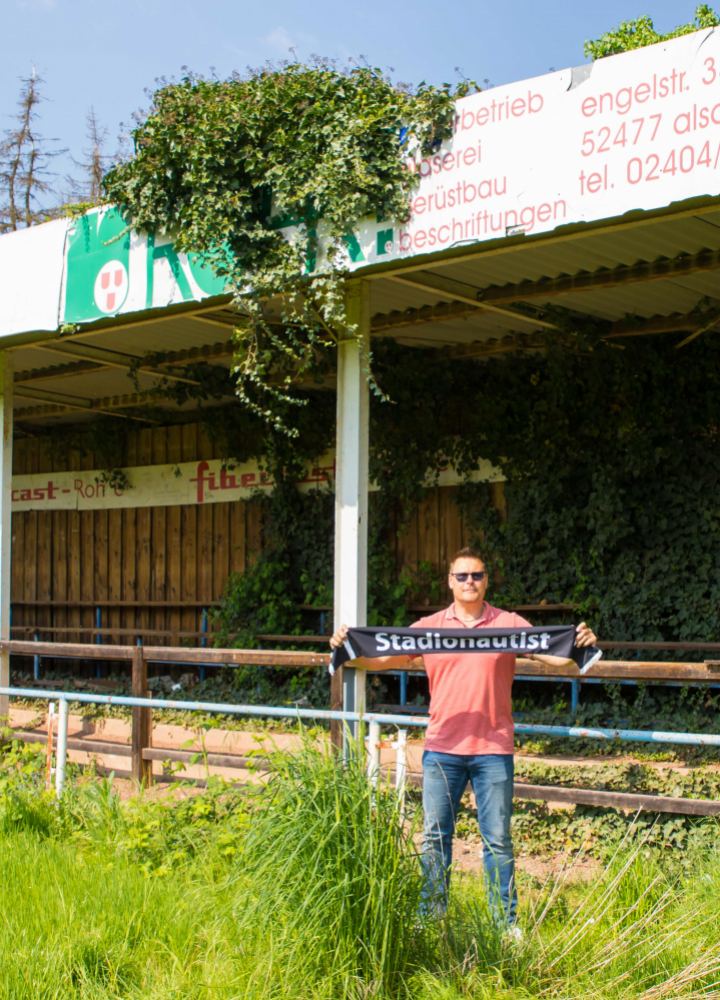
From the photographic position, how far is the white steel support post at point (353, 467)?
6305mm

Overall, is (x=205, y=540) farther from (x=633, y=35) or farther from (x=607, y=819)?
(x=633, y=35)


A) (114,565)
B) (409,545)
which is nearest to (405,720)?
(409,545)

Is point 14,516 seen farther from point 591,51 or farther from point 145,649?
point 591,51

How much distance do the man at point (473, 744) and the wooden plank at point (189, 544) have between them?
8372 mm

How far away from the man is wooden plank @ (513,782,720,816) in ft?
3.05

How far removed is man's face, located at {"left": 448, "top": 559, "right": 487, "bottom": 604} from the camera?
171 inches

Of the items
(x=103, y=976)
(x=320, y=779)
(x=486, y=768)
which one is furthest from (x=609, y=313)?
(x=103, y=976)

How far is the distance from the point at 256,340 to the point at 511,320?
2.64m

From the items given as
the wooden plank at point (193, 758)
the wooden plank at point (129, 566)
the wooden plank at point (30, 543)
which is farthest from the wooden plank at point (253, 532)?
the wooden plank at point (193, 758)

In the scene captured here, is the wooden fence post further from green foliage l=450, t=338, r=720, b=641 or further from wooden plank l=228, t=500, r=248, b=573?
wooden plank l=228, t=500, r=248, b=573

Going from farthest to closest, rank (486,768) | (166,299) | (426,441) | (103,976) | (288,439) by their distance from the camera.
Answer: (288,439), (426,441), (166,299), (486,768), (103,976)

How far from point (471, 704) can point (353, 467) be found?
2.52 metres

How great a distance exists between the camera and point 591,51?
25.3 meters

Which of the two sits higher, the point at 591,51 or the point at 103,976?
the point at 591,51
